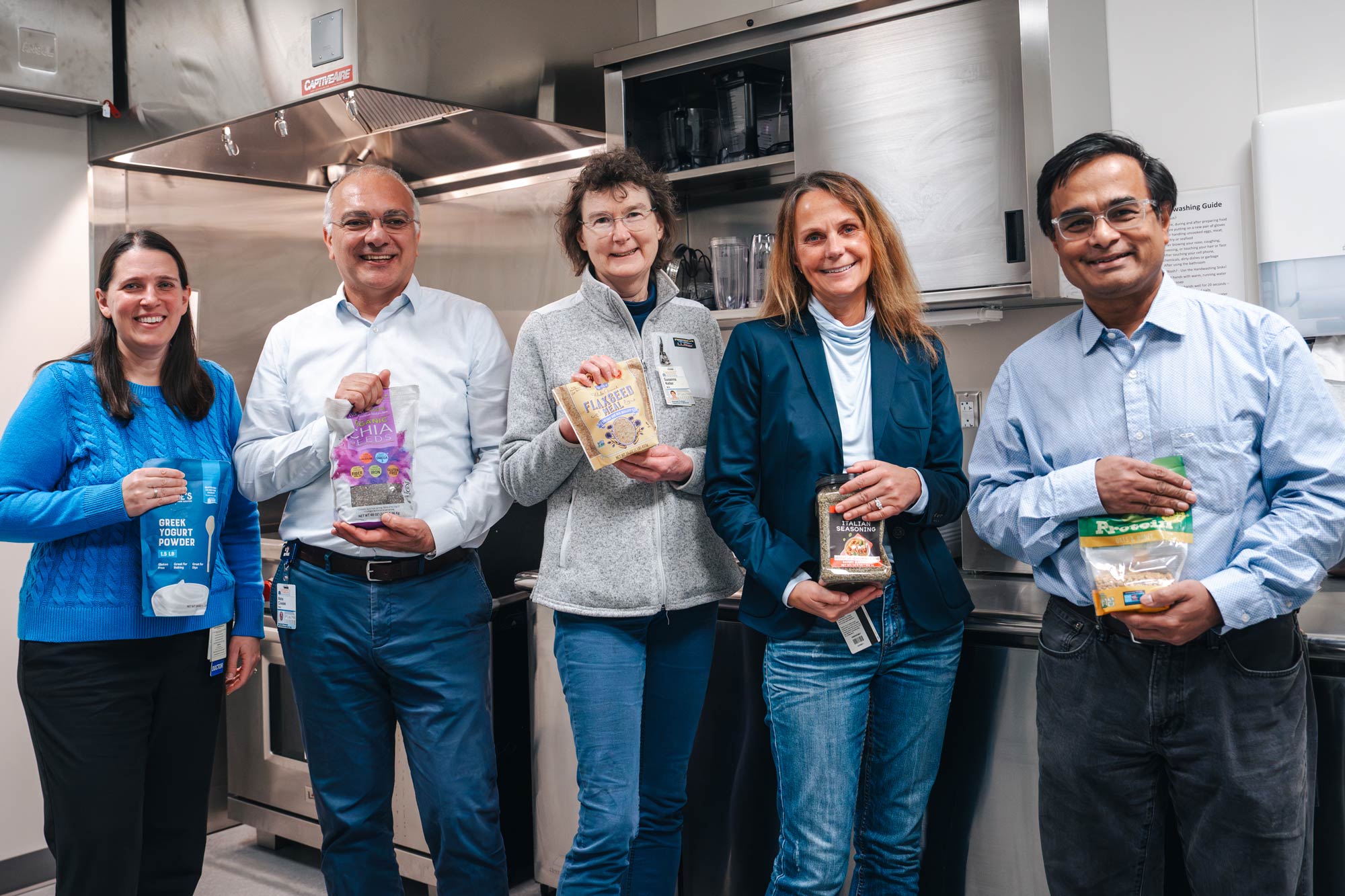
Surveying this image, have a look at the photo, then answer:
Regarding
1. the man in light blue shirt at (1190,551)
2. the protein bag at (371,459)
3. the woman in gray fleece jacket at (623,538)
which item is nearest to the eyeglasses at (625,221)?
the woman in gray fleece jacket at (623,538)

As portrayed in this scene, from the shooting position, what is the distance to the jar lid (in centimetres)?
172

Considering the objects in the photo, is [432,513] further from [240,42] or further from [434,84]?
[240,42]

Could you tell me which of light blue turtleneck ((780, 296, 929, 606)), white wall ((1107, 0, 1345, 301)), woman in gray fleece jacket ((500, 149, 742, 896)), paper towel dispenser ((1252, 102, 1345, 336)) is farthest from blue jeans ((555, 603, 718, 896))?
white wall ((1107, 0, 1345, 301))

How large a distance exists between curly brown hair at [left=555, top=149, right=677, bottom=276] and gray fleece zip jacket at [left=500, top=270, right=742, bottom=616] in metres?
0.08

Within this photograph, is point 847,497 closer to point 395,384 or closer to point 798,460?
point 798,460

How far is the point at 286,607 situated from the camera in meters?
2.03

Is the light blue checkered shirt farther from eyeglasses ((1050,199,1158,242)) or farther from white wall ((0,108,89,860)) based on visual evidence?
white wall ((0,108,89,860))

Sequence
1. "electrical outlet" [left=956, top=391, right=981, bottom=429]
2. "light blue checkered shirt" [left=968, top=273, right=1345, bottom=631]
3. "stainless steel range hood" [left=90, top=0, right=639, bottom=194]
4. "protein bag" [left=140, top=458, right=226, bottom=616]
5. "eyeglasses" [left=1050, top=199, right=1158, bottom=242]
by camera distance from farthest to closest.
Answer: "electrical outlet" [left=956, top=391, right=981, bottom=429], "stainless steel range hood" [left=90, top=0, right=639, bottom=194], "protein bag" [left=140, top=458, right=226, bottom=616], "eyeglasses" [left=1050, top=199, right=1158, bottom=242], "light blue checkered shirt" [left=968, top=273, right=1345, bottom=631]

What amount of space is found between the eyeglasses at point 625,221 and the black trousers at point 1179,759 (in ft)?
3.26

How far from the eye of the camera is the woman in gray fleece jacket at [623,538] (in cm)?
185

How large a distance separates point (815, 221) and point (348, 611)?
1.12m

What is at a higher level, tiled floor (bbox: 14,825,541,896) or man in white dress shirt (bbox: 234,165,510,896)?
man in white dress shirt (bbox: 234,165,510,896)

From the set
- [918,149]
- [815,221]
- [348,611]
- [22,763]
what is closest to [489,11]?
[918,149]

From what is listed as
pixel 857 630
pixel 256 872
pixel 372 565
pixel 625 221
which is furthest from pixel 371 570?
pixel 256 872
